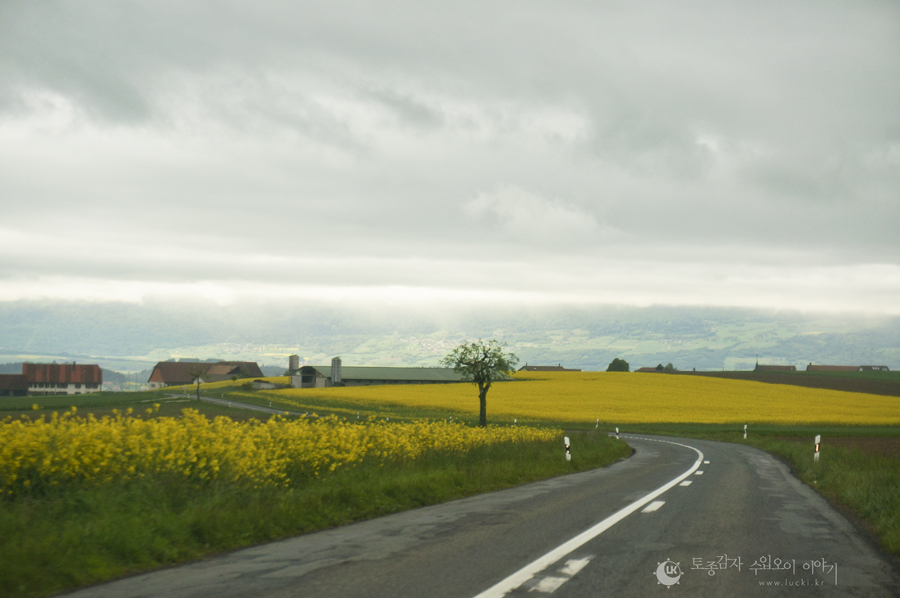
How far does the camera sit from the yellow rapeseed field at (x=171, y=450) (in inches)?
382

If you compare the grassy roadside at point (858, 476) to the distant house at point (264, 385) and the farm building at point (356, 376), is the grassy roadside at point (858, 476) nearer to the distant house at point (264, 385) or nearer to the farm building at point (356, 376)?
the farm building at point (356, 376)

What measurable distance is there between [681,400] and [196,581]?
7097 centimetres

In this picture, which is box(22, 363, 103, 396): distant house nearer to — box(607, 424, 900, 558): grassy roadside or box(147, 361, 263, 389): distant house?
box(147, 361, 263, 389): distant house

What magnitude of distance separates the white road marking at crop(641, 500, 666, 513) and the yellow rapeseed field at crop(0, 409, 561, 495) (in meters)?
6.08

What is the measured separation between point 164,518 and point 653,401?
223ft

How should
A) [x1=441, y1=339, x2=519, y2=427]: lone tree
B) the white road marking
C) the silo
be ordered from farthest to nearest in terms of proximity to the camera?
the silo
[x1=441, y1=339, x2=519, y2=427]: lone tree
the white road marking

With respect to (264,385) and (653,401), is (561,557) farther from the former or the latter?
(264,385)

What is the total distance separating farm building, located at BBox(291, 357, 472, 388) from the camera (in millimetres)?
124688

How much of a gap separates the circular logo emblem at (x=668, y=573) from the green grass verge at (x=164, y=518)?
4879 millimetres

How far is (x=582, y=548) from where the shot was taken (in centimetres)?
824

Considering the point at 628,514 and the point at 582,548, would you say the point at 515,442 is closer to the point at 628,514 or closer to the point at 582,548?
the point at 628,514

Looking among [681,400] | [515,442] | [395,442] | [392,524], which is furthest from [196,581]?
[681,400]

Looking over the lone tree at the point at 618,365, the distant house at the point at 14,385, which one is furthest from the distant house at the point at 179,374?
the lone tree at the point at 618,365

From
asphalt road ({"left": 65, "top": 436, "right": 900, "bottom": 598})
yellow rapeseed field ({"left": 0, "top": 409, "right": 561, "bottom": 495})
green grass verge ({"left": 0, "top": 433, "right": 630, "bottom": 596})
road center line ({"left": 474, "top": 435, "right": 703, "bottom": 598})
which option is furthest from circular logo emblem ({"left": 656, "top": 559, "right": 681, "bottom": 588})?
yellow rapeseed field ({"left": 0, "top": 409, "right": 561, "bottom": 495})
